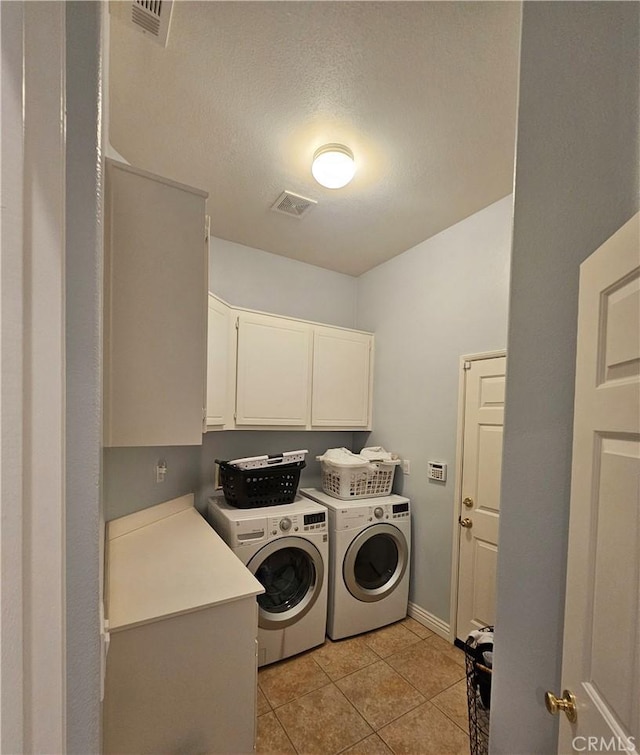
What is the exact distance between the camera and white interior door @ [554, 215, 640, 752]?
589 mm

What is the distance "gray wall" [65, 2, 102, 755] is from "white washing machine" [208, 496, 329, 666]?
1.52m

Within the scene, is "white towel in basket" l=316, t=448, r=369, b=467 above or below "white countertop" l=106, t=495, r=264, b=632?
above

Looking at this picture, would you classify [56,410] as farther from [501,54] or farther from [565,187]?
[501,54]

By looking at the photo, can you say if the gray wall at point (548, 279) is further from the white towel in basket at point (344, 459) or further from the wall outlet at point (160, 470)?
the wall outlet at point (160, 470)

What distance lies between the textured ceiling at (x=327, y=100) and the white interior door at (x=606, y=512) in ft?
3.52

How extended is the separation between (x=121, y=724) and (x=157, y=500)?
1.21 m

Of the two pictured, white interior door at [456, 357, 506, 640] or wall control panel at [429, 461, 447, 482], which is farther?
wall control panel at [429, 461, 447, 482]

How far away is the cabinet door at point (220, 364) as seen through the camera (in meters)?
2.17

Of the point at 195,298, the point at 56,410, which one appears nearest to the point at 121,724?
the point at 56,410

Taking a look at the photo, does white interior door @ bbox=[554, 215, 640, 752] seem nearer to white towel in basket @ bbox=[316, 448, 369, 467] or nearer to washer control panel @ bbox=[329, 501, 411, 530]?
washer control panel @ bbox=[329, 501, 411, 530]

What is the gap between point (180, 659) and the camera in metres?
1.15

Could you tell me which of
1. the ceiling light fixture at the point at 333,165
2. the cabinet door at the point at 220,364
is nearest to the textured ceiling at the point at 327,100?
the ceiling light fixture at the point at 333,165

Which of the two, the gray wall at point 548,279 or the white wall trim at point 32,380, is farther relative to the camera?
the gray wall at point 548,279

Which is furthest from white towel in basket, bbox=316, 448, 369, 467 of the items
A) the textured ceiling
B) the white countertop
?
the textured ceiling
